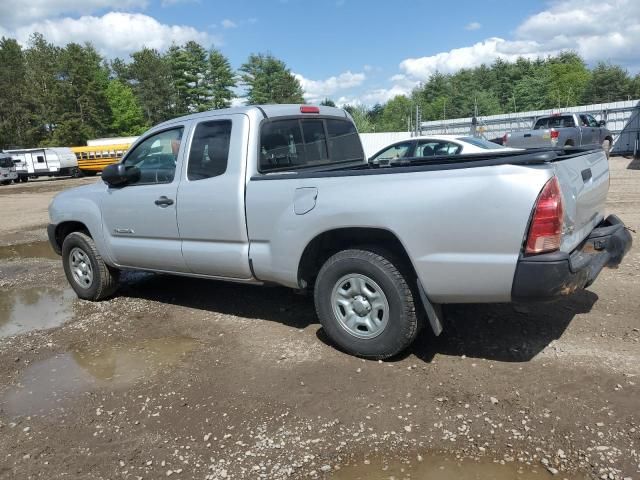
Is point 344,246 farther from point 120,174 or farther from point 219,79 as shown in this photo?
point 219,79

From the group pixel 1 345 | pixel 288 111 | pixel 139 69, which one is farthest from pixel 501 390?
pixel 139 69

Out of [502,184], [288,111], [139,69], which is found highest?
[139,69]

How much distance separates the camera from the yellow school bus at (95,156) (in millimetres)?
42388

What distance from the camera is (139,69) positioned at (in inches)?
3137

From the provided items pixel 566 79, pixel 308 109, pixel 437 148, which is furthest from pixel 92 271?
pixel 566 79

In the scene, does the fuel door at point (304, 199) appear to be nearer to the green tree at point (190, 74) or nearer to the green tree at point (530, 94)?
the green tree at point (530, 94)

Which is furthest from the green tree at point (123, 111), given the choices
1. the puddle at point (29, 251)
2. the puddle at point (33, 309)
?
the puddle at point (33, 309)

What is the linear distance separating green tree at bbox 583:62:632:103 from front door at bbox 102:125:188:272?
6559 centimetres

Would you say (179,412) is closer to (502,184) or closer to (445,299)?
(445,299)

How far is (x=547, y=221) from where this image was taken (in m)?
3.13

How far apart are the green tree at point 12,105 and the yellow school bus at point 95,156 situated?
28.4m

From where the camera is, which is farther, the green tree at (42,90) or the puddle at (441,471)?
the green tree at (42,90)

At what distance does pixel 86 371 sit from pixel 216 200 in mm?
1763

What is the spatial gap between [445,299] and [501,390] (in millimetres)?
697
